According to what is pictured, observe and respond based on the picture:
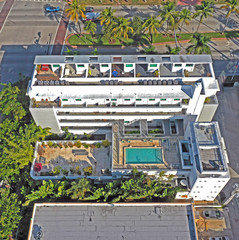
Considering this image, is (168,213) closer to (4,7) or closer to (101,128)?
(101,128)

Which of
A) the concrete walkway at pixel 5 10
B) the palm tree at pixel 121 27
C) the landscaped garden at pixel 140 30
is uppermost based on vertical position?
the concrete walkway at pixel 5 10

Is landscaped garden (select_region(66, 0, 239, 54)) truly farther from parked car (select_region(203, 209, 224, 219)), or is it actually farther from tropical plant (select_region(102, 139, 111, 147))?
parked car (select_region(203, 209, 224, 219))

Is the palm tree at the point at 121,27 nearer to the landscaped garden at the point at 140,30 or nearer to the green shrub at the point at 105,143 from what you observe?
the landscaped garden at the point at 140,30

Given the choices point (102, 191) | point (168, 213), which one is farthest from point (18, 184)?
point (168, 213)

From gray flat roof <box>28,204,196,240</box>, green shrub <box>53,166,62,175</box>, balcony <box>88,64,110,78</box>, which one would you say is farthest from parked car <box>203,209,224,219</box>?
balcony <box>88,64,110,78</box>

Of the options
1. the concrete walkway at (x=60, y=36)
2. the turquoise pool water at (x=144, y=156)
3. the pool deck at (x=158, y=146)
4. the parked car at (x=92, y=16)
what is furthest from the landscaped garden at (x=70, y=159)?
the parked car at (x=92, y=16)

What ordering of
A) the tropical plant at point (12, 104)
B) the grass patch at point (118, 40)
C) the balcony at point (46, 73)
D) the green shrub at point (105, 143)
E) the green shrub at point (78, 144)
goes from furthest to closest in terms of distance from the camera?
1. the grass patch at point (118, 40)
2. the tropical plant at point (12, 104)
3. the green shrub at point (78, 144)
4. the green shrub at point (105, 143)
5. the balcony at point (46, 73)

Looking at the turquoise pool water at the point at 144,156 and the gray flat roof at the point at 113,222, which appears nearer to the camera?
the gray flat roof at the point at 113,222
